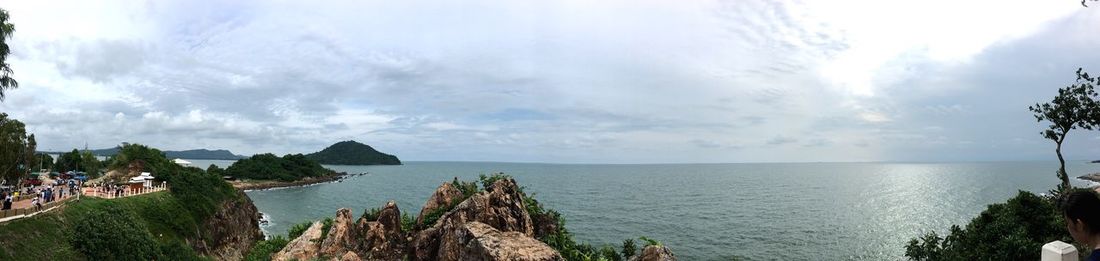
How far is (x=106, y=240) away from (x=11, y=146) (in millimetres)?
10952

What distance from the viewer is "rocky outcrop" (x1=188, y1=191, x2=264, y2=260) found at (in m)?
56.8

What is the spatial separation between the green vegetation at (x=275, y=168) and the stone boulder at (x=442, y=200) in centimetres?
15543

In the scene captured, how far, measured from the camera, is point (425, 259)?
2209cm

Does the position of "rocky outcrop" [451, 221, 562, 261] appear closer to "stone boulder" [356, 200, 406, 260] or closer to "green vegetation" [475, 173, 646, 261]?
"green vegetation" [475, 173, 646, 261]

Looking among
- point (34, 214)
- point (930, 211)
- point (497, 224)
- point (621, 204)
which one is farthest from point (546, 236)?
point (930, 211)

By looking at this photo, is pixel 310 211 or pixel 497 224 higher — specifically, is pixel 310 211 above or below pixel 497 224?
below

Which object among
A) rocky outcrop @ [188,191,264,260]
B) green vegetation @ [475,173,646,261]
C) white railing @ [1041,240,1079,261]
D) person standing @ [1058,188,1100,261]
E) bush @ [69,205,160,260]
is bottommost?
rocky outcrop @ [188,191,264,260]

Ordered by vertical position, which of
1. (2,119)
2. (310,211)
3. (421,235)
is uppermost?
(2,119)

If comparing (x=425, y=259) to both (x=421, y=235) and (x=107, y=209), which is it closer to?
(x=421, y=235)

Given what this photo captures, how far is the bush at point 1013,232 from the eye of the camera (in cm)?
2292

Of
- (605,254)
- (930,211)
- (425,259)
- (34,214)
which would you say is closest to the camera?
(425,259)

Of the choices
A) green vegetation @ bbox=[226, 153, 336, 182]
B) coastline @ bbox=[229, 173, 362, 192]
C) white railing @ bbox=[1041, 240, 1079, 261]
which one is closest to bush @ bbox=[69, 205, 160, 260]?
white railing @ bbox=[1041, 240, 1079, 261]

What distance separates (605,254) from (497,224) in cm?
675

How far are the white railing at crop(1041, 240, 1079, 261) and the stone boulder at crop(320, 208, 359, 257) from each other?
2392 centimetres
